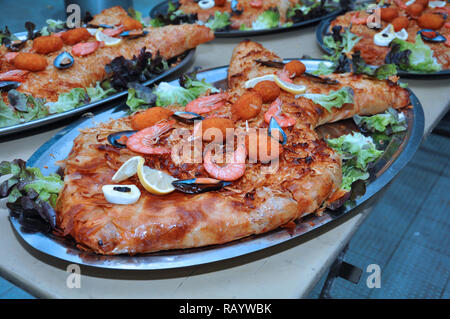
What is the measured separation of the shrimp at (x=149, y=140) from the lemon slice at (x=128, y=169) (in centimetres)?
16

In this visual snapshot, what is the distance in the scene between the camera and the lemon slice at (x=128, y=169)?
1.97 metres

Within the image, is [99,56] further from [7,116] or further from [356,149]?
[356,149]

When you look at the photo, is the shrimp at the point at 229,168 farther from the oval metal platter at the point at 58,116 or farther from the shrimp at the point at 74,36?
the shrimp at the point at 74,36

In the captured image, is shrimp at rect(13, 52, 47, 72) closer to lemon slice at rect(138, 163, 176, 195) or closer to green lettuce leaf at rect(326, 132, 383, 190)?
lemon slice at rect(138, 163, 176, 195)

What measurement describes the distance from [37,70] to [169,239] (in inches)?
81.5

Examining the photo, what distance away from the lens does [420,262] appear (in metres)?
3.72

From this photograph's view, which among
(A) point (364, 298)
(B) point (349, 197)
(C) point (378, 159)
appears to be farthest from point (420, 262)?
(B) point (349, 197)

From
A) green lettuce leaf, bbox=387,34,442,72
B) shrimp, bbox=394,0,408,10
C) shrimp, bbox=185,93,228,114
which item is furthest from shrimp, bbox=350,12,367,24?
shrimp, bbox=185,93,228,114

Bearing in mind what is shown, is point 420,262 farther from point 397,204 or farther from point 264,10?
point 264,10

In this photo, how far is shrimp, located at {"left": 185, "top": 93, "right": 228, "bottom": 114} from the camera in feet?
8.36

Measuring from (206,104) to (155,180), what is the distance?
2.64 ft

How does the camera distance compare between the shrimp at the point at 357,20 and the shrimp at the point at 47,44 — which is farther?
the shrimp at the point at 357,20

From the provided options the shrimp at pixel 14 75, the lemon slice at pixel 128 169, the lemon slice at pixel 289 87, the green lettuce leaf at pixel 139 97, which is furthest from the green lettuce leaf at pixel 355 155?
the shrimp at pixel 14 75

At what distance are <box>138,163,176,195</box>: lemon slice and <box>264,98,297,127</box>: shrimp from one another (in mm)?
728
